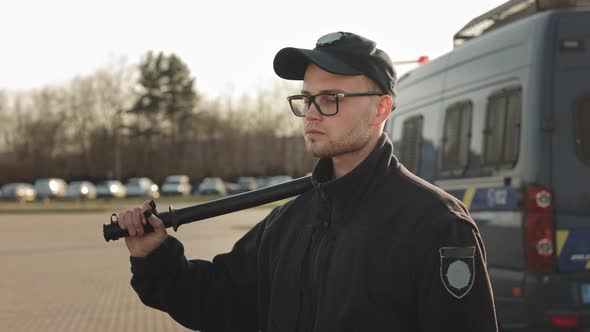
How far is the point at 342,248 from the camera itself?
6.96 feet

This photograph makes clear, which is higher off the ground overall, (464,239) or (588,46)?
(588,46)

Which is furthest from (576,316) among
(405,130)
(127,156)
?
(127,156)

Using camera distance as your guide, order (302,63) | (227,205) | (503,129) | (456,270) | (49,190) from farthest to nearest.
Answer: (49,190), (503,129), (227,205), (302,63), (456,270)

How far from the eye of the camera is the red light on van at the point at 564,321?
17.0 feet

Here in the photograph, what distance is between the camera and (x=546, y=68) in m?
5.28

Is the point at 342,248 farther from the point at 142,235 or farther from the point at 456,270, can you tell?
the point at 142,235

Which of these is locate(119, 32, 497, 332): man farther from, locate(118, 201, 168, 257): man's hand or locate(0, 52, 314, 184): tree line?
locate(0, 52, 314, 184): tree line

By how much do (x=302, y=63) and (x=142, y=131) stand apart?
74.5 metres

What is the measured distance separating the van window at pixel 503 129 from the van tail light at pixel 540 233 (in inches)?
13.8

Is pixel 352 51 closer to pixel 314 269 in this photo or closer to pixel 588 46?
pixel 314 269

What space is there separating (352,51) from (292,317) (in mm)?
757

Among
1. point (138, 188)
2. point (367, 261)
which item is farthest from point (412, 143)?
point (138, 188)

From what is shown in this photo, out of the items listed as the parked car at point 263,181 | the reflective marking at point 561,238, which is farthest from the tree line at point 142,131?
the reflective marking at point 561,238

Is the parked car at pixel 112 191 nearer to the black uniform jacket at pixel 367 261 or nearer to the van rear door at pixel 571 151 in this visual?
the van rear door at pixel 571 151
